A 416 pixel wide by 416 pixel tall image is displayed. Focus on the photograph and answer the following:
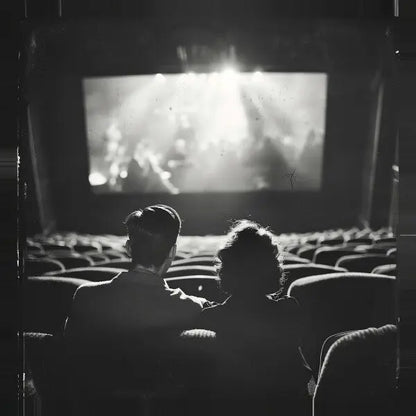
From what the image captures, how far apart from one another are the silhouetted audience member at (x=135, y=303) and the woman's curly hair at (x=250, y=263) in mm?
123

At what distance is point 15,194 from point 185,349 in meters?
0.67

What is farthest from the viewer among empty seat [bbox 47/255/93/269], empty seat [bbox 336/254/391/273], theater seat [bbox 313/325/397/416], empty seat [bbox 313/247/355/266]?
empty seat [bbox 313/247/355/266]

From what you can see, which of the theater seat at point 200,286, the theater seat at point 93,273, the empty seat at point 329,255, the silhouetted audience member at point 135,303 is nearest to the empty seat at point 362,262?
the empty seat at point 329,255

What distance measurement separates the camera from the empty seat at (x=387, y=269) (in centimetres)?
171

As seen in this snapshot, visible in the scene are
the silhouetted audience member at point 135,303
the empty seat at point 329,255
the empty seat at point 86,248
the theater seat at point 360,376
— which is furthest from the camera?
the empty seat at point 86,248

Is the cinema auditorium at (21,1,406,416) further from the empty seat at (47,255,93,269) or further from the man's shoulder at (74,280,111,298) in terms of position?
the empty seat at (47,255,93,269)

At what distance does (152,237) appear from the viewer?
1668 mm

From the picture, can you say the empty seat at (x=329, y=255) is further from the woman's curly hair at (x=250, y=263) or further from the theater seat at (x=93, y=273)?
the theater seat at (x=93, y=273)

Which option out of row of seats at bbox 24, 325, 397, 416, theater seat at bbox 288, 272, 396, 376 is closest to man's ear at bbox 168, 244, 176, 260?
row of seats at bbox 24, 325, 397, 416

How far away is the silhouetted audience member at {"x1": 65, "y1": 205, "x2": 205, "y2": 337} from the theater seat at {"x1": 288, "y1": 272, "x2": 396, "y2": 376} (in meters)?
0.34

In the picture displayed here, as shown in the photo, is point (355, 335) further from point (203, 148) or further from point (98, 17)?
point (203, 148)

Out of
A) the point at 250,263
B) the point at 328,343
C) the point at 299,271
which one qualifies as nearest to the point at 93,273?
the point at 250,263

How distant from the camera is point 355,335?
150cm

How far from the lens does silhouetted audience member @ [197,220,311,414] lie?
156cm
